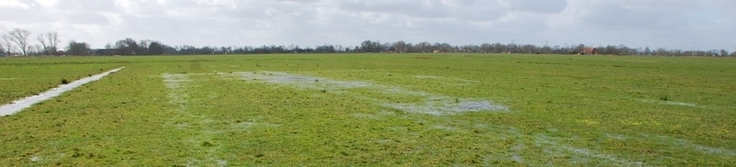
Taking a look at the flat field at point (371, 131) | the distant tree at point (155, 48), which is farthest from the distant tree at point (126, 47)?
the flat field at point (371, 131)

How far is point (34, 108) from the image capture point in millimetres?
17312

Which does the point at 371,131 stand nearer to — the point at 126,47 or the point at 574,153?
the point at 574,153

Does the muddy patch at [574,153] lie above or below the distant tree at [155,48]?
below

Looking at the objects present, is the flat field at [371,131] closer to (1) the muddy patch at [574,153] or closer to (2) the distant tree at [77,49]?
(1) the muddy patch at [574,153]

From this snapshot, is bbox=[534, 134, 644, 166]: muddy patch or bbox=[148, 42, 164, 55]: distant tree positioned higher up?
bbox=[148, 42, 164, 55]: distant tree

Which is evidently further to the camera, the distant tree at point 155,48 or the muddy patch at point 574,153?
the distant tree at point 155,48

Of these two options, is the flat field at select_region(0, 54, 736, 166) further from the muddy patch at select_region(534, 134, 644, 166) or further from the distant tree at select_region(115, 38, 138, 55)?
the distant tree at select_region(115, 38, 138, 55)

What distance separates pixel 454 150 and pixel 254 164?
147 inches

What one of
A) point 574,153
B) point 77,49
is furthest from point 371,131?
point 77,49

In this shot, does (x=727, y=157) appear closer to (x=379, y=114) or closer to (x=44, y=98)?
(x=379, y=114)

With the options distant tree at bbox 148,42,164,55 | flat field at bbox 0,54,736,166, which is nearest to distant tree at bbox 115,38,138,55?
distant tree at bbox 148,42,164,55

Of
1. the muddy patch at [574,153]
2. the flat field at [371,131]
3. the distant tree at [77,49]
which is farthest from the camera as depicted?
the distant tree at [77,49]

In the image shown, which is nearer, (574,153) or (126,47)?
(574,153)

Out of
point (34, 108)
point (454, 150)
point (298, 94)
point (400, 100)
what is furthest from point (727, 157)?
point (34, 108)
